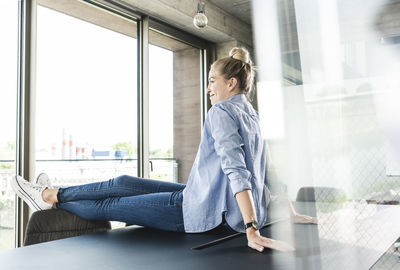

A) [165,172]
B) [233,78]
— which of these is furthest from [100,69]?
[233,78]

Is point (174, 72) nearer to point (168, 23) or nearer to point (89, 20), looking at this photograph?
point (168, 23)

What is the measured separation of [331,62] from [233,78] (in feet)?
3.83

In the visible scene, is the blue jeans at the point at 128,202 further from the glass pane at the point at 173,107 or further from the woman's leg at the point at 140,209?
the glass pane at the point at 173,107

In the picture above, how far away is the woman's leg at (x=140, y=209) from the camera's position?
56.0 inches

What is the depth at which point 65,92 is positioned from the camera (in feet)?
10.4

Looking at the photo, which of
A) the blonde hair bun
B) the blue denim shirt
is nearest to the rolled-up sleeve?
the blue denim shirt

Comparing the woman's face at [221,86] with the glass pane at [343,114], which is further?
the woman's face at [221,86]

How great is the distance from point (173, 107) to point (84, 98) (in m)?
1.38

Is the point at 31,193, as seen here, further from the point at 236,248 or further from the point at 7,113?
the point at 7,113

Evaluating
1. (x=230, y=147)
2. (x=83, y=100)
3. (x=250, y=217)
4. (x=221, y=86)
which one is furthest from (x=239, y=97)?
(x=83, y=100)

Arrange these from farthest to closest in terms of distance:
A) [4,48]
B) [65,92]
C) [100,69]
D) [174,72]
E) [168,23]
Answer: [174,72]
[168,23]
[100,69]
[65,92]
[4,48]

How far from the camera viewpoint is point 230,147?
1181mm

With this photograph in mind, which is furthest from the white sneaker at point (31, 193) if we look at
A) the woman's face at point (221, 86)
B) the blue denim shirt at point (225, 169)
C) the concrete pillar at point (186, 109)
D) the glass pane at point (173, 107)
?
the concrete pillar at point (186, 109)

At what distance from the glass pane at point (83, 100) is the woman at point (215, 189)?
1.28m
